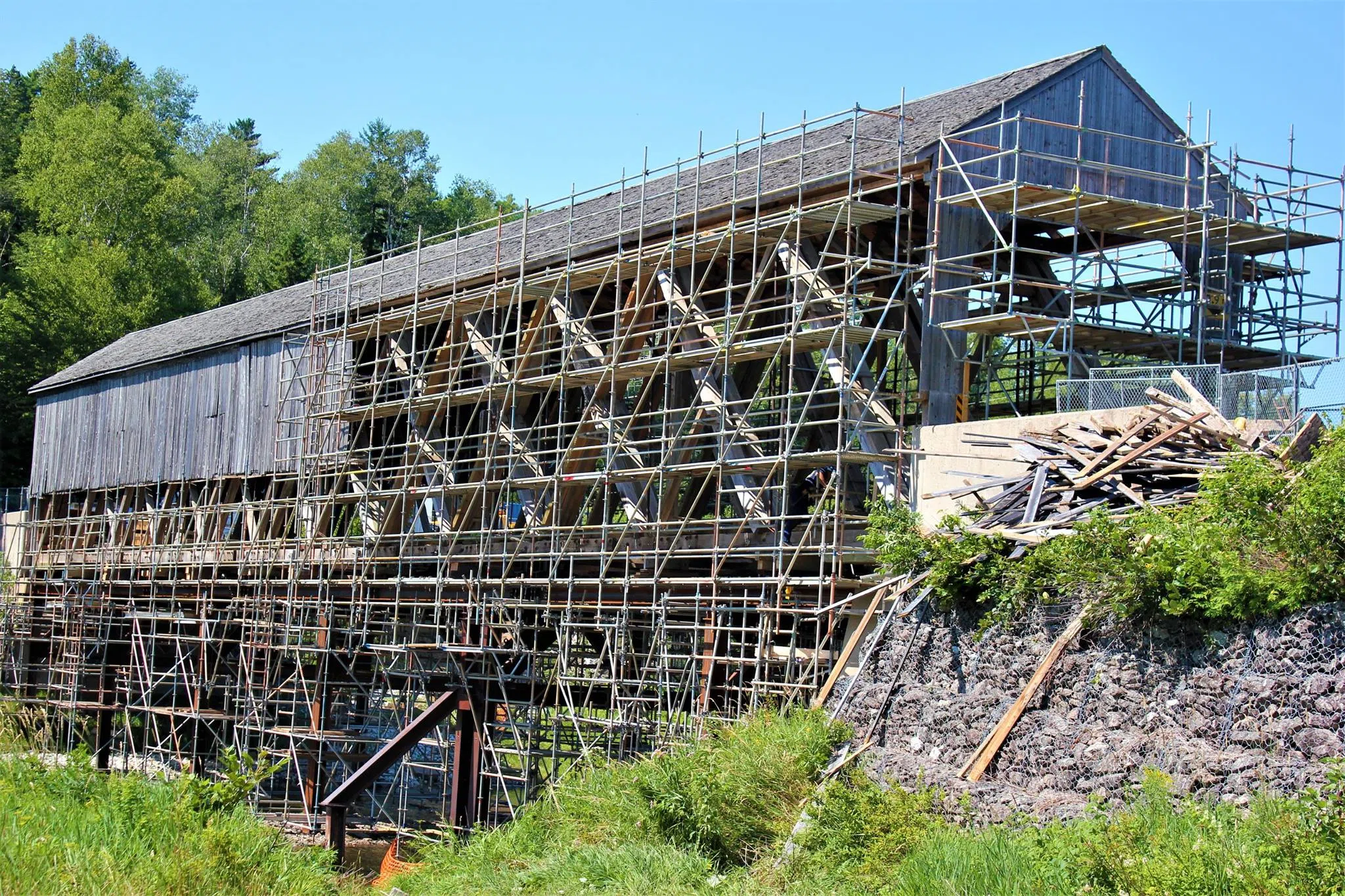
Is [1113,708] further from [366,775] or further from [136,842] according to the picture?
[366,775]

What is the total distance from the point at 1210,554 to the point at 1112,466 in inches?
102

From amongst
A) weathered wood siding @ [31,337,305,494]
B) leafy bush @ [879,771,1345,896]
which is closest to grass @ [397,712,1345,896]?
leafy bush @ [879,771,1345,896]

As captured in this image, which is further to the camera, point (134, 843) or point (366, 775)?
point (366, 775)

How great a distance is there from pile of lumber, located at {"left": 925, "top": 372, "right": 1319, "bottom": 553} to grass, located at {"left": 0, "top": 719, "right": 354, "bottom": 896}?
24.8 feet

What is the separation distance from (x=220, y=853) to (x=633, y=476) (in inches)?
386

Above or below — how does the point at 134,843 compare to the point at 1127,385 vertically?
below

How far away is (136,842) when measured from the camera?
12.8 m

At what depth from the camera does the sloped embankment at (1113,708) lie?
11.9 m

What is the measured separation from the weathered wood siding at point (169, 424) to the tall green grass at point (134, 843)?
15852mm

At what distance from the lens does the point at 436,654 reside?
25.0 metres

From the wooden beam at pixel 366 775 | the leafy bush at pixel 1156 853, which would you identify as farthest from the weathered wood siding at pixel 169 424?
the leafy bush at pixel 1156 853

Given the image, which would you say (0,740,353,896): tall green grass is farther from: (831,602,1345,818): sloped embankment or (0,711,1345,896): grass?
(831,602,1345,818): sloped embankment

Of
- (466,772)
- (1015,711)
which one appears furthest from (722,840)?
(466,772)

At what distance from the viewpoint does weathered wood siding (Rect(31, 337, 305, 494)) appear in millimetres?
31516
